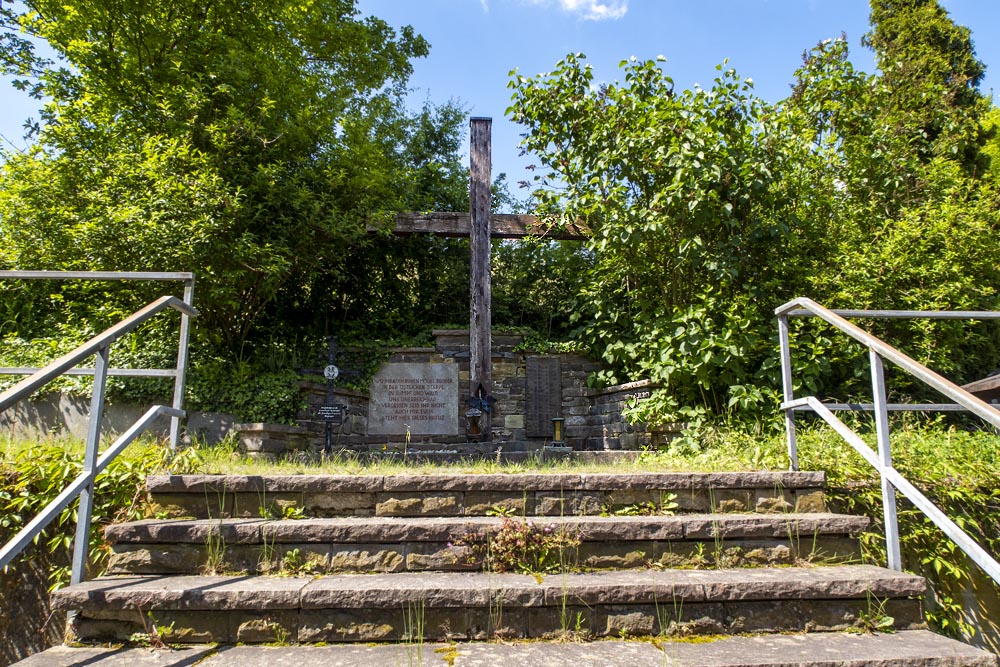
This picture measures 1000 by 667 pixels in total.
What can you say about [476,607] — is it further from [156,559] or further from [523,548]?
[156,559]

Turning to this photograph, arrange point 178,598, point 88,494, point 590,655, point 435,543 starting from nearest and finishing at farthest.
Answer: point 590,655
point 178,598
point 88,494
point 435,543

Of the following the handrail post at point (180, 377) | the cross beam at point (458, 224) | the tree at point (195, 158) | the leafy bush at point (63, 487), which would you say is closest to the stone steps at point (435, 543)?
the leafy bush at point (63, 487)

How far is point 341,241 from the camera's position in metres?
7.46

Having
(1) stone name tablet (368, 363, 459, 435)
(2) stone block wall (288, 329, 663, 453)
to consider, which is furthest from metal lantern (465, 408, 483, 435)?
(1) stone name tablet (368, 363, 459, 435)

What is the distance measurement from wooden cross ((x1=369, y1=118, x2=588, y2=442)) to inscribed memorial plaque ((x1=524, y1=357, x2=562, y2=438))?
0.58 meters

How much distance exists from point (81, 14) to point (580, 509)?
24.1 ft

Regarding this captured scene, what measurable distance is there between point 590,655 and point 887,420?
1551 millimetres

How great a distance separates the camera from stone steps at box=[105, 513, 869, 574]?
2.43 metres

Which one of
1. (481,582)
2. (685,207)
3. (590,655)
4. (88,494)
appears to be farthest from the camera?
(685,207)

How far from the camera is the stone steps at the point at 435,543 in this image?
243cm

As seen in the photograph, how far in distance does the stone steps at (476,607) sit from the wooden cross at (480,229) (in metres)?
5.47

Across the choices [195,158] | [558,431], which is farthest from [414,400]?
[195,158]

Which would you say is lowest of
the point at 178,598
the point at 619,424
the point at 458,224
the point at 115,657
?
the point at 115,657

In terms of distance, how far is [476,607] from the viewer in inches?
84.8
